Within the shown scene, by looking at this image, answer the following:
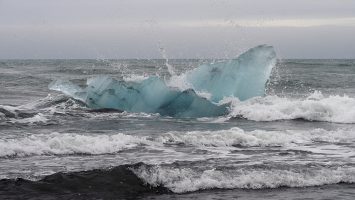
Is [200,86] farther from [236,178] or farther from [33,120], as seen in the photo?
[236,178]

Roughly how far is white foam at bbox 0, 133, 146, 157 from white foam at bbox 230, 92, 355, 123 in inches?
257

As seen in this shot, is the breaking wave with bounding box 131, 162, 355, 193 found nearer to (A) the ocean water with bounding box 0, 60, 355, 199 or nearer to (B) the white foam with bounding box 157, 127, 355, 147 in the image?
(A) the ocean water with bounding box 0, 60, 355, 199

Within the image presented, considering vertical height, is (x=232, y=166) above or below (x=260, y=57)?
below

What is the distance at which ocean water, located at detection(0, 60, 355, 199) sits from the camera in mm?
8016

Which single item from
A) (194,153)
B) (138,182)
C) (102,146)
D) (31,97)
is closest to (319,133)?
(194,153)

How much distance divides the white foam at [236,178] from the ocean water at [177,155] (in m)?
0.02

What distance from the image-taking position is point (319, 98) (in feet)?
69.9

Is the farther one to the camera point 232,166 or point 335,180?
point 232,166

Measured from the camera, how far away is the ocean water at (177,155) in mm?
8016

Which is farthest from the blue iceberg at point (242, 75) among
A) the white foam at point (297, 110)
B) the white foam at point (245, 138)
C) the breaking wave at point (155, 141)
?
the white foam at point (245, 138)

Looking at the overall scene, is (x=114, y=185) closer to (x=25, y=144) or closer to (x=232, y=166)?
(x=232, y=166)

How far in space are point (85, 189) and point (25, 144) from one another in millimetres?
3603

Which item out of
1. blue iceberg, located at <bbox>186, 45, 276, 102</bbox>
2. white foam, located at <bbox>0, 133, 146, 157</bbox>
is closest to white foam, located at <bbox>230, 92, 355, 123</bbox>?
blue iceberg, located at <bbox>186, 45, 276, 102</bbox>

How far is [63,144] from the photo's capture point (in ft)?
36.4
